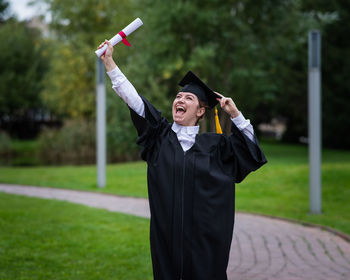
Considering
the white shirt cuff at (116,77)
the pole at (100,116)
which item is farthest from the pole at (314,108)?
the white shirt cuff at (116,77)

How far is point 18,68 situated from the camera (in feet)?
134

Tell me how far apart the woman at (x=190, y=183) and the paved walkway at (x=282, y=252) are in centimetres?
210

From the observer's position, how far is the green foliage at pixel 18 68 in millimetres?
39031

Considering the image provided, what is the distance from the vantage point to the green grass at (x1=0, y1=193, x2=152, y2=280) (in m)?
5.41

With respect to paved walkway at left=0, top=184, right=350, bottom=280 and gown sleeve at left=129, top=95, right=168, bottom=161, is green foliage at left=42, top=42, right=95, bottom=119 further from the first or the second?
gown sleeve at left=129, top=95, right=168, bottom=161

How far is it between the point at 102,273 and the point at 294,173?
878cm

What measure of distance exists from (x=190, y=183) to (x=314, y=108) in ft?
19.2

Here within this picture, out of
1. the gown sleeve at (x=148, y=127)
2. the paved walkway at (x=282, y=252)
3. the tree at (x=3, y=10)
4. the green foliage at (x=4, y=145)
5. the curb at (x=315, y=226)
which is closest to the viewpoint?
the gown sleeve at (x=148, y=127)

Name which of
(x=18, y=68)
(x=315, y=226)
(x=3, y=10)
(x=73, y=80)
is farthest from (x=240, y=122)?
(x=3, y=10)

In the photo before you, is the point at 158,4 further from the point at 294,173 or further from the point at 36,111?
the point at 36,111

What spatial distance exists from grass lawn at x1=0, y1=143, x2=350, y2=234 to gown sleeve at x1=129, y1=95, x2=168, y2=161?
16.8 ft

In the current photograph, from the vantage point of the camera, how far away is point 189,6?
1988cm

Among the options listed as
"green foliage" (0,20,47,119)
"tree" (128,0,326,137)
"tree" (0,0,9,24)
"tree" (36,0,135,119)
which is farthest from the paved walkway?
"tree" (0,0,9,24)

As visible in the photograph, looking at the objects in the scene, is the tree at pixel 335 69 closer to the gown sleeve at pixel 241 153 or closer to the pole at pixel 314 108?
the pole at pixel 314 108
